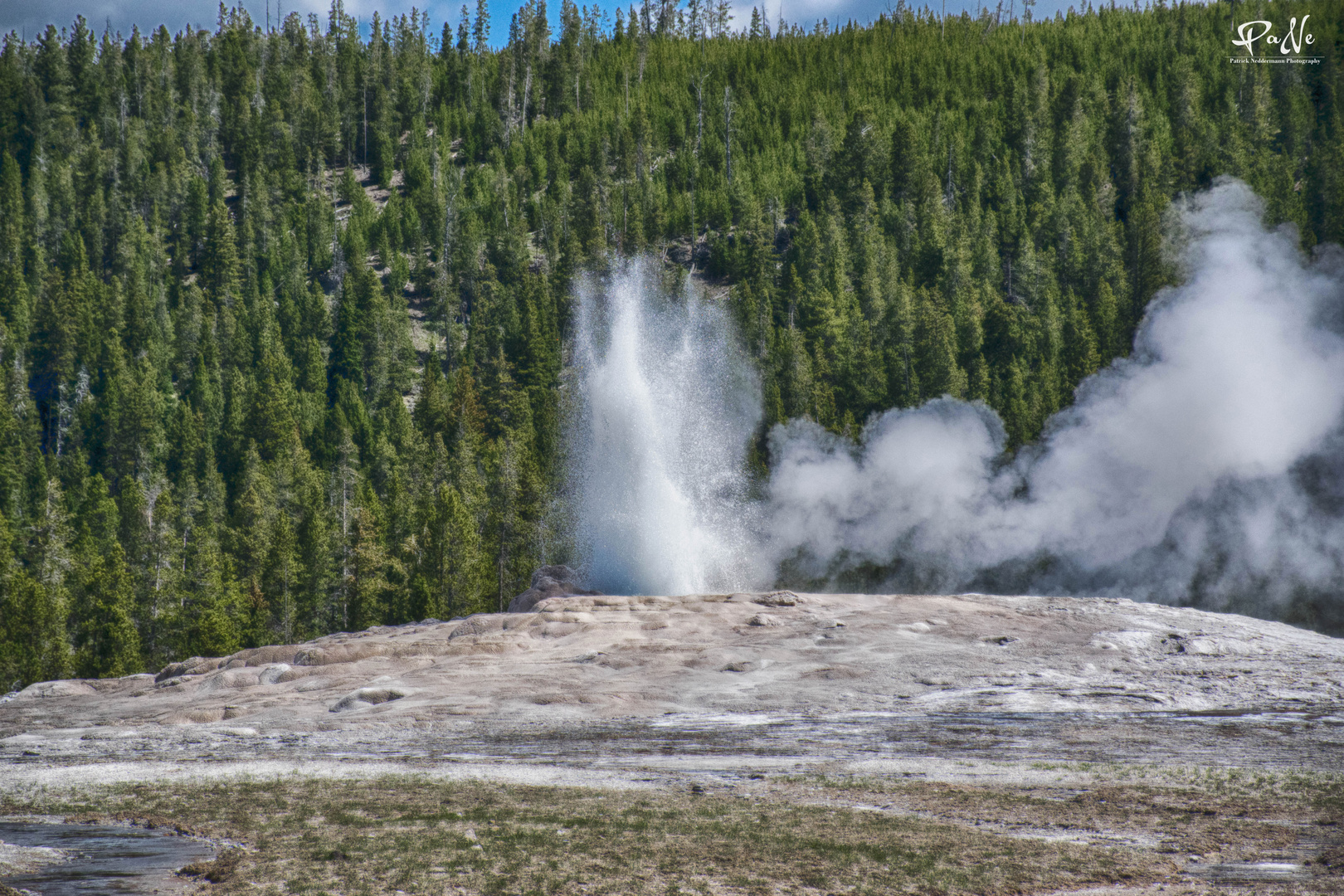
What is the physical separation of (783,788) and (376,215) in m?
115

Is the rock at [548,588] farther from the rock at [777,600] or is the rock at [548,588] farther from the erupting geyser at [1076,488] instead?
the rock at [777,600]

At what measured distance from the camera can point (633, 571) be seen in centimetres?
3834

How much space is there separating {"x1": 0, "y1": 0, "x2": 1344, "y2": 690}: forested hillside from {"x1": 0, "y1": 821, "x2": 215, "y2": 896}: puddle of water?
38.9 m

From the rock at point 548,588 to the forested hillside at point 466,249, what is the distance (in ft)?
47.5

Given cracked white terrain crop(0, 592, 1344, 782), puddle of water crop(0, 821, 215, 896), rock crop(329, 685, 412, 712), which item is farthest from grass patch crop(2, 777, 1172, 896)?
rock crop(329, 685, 412, 712)

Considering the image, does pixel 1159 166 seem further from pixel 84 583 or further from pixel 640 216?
pixel 84 583

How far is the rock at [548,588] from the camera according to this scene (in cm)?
3847

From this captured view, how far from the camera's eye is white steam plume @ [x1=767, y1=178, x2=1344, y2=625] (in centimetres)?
3869

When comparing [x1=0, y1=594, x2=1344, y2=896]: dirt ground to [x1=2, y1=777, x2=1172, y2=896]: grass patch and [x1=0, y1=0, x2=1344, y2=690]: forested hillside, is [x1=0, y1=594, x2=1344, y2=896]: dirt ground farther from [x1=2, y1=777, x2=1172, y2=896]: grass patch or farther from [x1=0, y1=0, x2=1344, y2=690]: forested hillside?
[x1=0, y1=0, x2=1344, y2=690]: forested hillside

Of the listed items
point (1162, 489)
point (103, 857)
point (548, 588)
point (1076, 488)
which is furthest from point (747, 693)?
point (1162, 489)

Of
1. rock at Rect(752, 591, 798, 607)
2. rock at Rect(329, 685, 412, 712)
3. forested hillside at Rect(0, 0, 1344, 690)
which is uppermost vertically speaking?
forested hillside at Rect(0, 0, 1344, 690)

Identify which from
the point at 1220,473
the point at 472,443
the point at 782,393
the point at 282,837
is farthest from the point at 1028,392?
the point at 282,837

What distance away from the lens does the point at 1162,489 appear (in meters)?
39.8

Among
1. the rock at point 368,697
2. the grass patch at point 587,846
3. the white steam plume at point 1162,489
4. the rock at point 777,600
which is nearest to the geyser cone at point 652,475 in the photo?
the rock at point 777,600
